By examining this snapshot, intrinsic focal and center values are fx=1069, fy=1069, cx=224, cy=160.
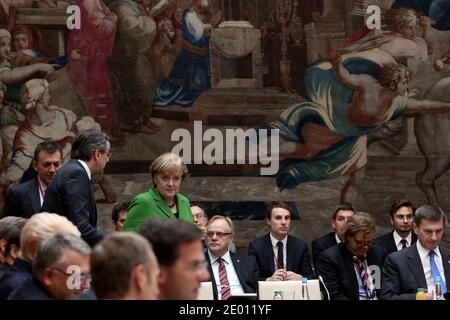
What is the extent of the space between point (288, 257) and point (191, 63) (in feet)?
9.43

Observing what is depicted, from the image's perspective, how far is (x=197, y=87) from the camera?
11.6m

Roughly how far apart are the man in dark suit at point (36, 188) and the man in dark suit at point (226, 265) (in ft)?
4.77

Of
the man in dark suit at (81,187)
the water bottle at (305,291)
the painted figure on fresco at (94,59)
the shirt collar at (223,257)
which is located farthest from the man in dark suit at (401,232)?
the man in dark suit at (81,187)

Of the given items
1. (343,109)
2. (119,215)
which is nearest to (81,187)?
(119,215)

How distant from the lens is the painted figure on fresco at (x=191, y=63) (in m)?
11.5

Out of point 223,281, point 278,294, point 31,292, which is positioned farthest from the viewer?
point 223,281

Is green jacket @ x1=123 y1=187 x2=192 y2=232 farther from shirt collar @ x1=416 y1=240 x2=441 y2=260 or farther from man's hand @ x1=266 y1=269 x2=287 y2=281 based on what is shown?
shirt collar @ x1=416 y1=240 x2=441 y2=260

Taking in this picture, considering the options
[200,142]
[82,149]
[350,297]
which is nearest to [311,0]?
[200,142]

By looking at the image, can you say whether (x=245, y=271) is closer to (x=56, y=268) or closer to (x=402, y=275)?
(x=402, y=275)

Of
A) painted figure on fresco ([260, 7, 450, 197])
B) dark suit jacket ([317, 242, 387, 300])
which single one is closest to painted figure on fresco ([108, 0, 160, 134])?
painted figure on fresco ([260, 7, 450, 197])

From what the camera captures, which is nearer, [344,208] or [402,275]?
[402,275]

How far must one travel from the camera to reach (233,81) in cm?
1162

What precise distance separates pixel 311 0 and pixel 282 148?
165 centimetres

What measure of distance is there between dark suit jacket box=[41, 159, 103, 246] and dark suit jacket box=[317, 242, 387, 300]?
252 centimetres
